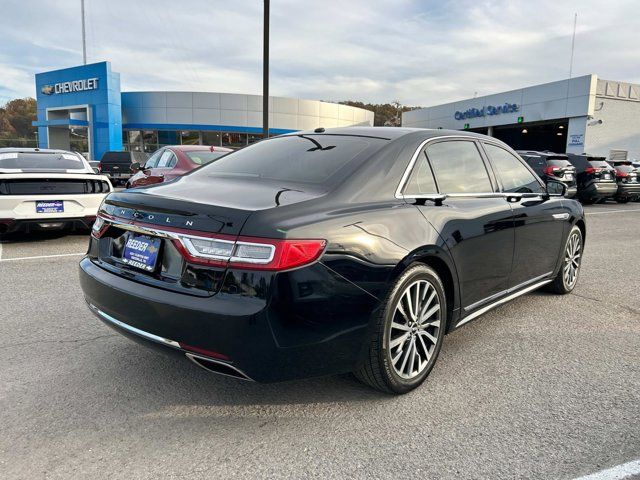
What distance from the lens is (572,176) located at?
1599 cm

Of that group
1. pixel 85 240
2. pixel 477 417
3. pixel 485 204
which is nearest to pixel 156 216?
pixel 477 417

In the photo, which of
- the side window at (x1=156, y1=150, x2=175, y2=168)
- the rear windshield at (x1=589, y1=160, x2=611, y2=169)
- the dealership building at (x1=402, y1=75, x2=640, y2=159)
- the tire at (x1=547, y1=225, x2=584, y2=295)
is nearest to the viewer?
the tire at (x1=547, y1=225, x2=584, y2=295)

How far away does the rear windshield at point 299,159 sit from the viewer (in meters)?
3.08

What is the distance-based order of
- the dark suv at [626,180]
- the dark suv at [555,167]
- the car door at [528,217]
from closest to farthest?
the car door at [528,217]
the dark suv at [555,167]
the dark suv at [626,180]

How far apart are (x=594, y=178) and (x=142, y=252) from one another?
17.0 metres

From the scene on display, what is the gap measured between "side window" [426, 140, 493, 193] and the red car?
5404 millimetres

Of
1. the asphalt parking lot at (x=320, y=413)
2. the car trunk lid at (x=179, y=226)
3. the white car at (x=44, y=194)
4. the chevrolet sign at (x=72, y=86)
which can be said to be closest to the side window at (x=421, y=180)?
the car trunk lid at (x=179, y=226)

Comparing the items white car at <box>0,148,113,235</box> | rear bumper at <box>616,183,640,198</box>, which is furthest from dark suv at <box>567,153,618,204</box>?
white car at <box>0,148,113,235</box>

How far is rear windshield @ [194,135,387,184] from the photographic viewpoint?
308cm

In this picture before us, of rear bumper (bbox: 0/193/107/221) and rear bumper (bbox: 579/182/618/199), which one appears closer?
rear bumper (bbox: 0/193/107/221)

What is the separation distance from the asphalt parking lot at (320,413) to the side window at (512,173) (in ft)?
3.89

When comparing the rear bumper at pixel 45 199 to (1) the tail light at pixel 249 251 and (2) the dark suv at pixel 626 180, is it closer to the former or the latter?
(1) the tail light at pixel 249 251

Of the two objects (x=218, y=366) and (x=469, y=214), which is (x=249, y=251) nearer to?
(x=218, y=366)

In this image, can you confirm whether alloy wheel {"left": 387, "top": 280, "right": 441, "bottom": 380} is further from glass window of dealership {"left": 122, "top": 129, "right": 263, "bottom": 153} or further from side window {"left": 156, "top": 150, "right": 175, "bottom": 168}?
glass window of dealership {"left": 122, "top": 129, "right": 263, "bottom": 153}
